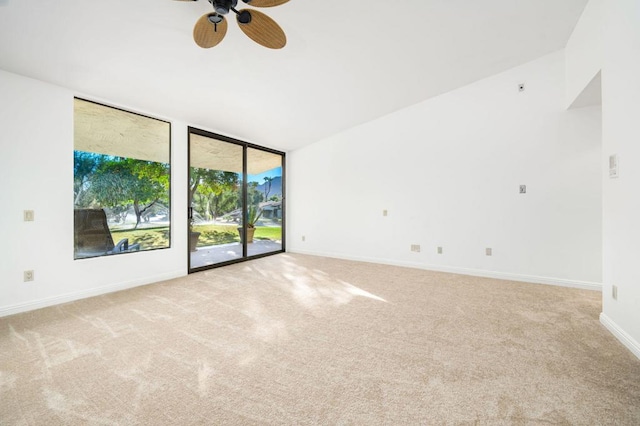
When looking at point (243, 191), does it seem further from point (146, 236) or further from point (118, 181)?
point (118, 181)

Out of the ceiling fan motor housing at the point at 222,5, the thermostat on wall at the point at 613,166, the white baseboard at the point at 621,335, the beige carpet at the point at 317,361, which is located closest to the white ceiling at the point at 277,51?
the ceiling fan motor housing at the point at 222,5

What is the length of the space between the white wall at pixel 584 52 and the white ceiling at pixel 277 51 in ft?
0.49

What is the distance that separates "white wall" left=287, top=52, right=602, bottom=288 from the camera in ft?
12.0

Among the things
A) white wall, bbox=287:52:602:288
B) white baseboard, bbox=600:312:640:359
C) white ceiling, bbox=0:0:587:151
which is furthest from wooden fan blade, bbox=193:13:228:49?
white baseboard, bbox=600:312:640:359

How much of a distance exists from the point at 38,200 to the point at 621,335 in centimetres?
581

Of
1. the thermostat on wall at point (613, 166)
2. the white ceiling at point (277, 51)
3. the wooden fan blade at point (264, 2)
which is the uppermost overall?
the white ceiling at point (277, 51)

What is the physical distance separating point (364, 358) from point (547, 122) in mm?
4245

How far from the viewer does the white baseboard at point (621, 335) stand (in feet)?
6.49

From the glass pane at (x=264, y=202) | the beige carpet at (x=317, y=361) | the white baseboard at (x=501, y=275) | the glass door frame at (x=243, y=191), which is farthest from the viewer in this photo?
the glass pane at (x=264, y=202)

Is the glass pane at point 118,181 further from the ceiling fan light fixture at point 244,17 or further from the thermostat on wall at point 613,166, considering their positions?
the thermostat on wall at point 613,166

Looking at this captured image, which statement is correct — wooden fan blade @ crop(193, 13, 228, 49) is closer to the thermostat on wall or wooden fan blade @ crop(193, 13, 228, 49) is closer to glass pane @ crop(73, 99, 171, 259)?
glass pane @ crop(73, 99, 171, 259)

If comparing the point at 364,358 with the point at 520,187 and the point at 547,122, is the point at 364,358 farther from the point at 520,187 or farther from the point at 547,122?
the point at 547,122

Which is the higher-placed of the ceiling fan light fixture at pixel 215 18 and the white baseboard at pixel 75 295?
the ceiling fan light fixture at pixel 215 18

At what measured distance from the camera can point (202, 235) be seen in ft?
15.2
